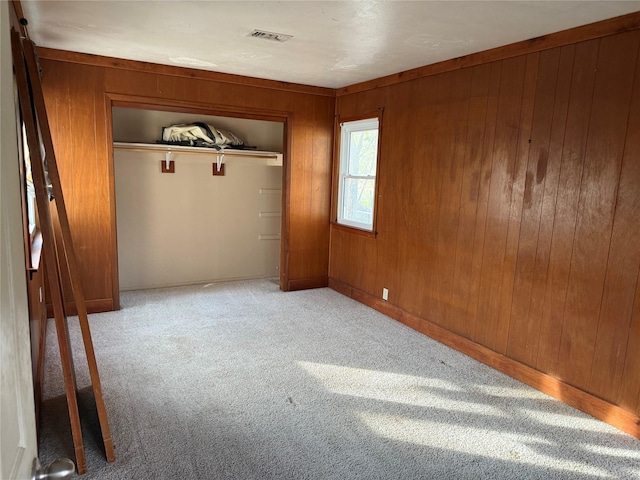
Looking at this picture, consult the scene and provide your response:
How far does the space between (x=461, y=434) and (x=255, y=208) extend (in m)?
3.86

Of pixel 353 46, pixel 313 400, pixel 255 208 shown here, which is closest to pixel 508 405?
pixel 313 400

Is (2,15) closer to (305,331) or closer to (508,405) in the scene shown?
(508,405)

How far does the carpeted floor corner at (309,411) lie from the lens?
7.22 feet

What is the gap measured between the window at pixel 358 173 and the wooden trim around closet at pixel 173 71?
56 centimetres

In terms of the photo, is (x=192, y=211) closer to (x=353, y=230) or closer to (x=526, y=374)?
(x=353, y=230)

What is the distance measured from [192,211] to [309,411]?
330cm

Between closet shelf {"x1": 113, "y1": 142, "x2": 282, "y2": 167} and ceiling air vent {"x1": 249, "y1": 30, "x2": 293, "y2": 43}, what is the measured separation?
210 cm

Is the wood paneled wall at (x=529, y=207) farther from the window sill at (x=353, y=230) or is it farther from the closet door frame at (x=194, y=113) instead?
the closet door frame at (x=194, y=113)

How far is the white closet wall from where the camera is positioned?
4949 millimetres

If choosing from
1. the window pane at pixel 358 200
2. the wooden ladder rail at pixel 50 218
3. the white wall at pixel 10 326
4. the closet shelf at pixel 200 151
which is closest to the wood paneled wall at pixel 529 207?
the window pane at pixel 358 200

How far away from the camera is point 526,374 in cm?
314

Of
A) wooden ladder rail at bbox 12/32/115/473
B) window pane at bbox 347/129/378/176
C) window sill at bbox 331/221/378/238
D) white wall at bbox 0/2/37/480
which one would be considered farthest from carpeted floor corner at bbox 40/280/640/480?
window pane at bbox 347/129/378/176

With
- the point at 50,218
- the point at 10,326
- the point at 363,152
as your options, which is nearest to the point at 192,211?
the point at 363,152

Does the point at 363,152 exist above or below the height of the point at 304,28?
below
